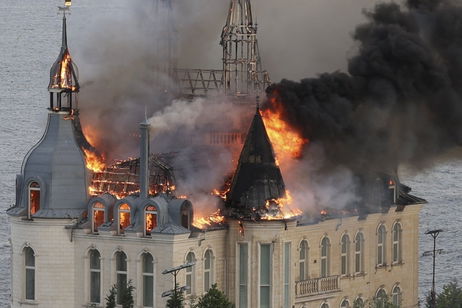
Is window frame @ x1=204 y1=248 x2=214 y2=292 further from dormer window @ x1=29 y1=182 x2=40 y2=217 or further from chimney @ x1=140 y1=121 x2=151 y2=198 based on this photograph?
dormer window @ x1=29 y1=182 x2=40 y2=217

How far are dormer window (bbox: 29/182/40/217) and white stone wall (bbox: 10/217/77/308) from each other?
2.19ft

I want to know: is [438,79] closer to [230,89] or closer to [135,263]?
[230,89]

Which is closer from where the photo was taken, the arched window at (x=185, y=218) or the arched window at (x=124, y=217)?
the arched window at (x=185, y=218)

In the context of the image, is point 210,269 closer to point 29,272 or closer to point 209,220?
point 209,220

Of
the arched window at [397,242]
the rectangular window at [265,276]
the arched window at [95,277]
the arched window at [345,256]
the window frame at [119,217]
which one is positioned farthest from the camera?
the arched window at [397,242]

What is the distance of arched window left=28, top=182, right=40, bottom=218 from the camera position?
100 m

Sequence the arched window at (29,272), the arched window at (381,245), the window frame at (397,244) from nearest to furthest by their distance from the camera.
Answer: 1. the arched window at (29,272)
2. the arched window at (381,245)
3. the window frame at (397,244)

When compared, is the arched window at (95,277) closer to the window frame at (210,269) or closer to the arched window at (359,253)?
the window frame at (210,269)

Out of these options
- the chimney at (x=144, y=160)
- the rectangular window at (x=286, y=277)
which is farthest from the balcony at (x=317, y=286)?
the chimney at (x=144, y=160)

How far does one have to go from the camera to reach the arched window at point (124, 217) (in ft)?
320

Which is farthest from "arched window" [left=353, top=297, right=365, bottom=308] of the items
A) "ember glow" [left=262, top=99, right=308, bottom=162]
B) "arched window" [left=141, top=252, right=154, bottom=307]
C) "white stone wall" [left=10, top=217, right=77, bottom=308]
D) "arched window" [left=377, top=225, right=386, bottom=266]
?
"white stone wall" [left=10, top=217, right=77, bottom=308]

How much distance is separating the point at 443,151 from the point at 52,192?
889 inches

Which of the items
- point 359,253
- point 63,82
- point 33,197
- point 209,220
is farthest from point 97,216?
point 359,253

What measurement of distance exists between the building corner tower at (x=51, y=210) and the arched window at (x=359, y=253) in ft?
50.9
